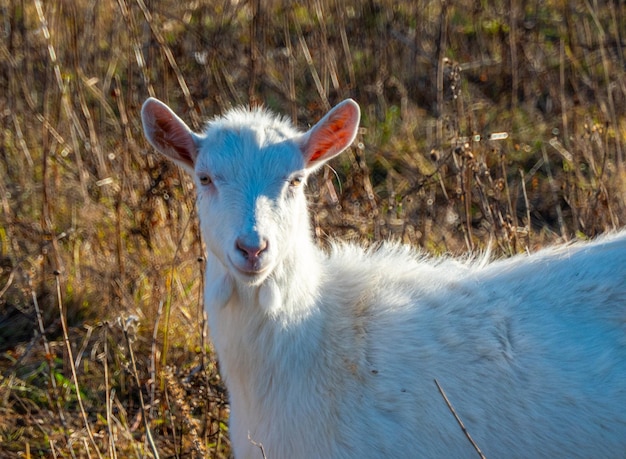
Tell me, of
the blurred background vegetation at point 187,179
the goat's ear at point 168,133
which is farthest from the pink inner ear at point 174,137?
the blurred background vegetation at point 187,179

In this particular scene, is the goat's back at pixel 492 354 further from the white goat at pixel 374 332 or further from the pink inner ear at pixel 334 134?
the pink inner ear at pixel 334 134

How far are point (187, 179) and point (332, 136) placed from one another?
2.76m

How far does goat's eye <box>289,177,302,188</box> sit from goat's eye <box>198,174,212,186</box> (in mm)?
344

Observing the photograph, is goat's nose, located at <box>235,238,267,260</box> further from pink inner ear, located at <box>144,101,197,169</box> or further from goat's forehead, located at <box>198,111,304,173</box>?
pink inner ear, located at <box>144,101,197,169</box>

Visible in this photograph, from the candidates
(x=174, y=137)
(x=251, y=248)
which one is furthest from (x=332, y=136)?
(x=251, y=248)

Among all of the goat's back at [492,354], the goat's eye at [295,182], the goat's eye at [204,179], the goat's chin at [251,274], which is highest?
the goat's eye at [204,179]

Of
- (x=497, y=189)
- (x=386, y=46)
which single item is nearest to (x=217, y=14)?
(x=386, y=46)

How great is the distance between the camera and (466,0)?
9953mm

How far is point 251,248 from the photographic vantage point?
11.5 feet

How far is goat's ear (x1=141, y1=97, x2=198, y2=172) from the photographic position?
4.05 meters

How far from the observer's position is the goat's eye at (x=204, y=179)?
3.96 m

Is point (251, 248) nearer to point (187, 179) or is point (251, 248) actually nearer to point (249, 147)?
point (249, 147)

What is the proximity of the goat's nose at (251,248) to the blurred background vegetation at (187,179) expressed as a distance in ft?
3.25

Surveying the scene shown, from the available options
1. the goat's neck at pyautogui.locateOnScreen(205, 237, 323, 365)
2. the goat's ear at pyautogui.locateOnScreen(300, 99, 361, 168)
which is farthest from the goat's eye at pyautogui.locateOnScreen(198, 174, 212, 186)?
the goat's ear at pyautogui.locateOnScreen(300, 99, 361, 168)
